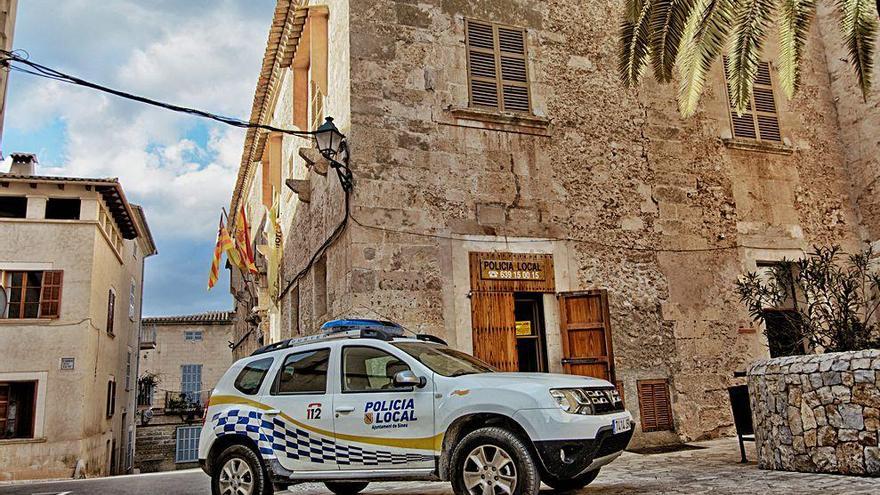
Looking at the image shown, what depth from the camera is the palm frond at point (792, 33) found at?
9.16 metres

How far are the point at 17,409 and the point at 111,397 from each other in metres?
5.36

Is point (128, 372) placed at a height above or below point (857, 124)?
below

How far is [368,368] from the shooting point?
6.49m

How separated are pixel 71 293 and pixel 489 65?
14.3 metres

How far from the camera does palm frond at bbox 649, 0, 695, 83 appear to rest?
9250mm

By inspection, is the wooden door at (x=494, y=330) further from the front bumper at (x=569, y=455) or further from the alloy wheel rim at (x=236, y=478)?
the front bumper at (x=569, y=455)

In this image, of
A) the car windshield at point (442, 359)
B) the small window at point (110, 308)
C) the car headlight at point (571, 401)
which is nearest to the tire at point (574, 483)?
the car headlight at point (571, 401)

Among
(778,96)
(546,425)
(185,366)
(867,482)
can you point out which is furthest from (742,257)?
(185,366)

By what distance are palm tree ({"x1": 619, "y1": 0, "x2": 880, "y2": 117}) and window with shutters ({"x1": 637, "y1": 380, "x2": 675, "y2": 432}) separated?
4.61 metres

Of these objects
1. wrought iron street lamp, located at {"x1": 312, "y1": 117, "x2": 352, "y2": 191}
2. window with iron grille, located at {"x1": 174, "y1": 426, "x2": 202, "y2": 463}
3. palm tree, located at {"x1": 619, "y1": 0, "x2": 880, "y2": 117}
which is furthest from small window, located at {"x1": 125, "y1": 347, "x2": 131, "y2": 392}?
palm tree, located at {"x1": 619, "y1": 0, "x2": 880, "y2": 117}

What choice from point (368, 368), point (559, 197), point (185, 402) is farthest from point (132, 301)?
point (368, 368)

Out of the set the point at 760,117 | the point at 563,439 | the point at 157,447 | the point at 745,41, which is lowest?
the point at 157,447

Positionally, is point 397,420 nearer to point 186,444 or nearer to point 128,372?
point 128,372

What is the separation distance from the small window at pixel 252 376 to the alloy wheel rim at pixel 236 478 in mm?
685
